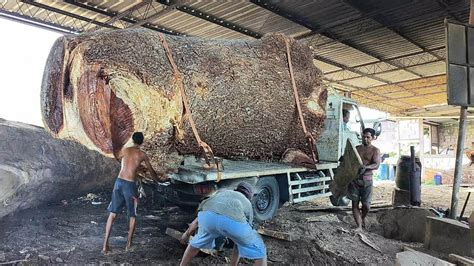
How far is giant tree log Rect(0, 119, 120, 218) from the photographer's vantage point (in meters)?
4.77

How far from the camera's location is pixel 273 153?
6301mm

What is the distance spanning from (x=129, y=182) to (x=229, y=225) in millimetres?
1722

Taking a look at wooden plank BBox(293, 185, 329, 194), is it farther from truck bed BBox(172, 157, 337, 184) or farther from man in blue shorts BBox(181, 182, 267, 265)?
man in blue shorts BBox(181, 182, 267, 265)

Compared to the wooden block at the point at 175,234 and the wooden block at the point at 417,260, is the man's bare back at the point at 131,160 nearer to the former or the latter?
the wooden block at the point at 175,234

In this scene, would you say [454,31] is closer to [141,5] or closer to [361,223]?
[361,223]

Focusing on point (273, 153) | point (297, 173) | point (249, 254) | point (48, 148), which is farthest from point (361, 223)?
point (48, 148)

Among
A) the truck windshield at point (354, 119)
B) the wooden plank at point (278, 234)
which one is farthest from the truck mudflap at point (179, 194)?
the truck windshield at point (354, 119)

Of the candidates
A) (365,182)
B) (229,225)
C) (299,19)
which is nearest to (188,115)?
(229,225)

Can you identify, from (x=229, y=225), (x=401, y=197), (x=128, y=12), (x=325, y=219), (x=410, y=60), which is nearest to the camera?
(x=229, y=225)

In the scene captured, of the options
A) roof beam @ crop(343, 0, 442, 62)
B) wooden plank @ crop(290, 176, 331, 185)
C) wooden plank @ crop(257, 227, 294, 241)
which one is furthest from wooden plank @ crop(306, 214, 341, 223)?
roof beam @ crop(343, 0, 442, 62)

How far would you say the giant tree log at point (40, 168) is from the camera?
15.6ft

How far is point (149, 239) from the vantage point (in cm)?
471

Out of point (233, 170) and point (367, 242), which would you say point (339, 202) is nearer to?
point (367, 242)

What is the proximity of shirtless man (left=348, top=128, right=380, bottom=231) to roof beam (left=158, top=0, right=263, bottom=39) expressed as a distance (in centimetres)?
499
